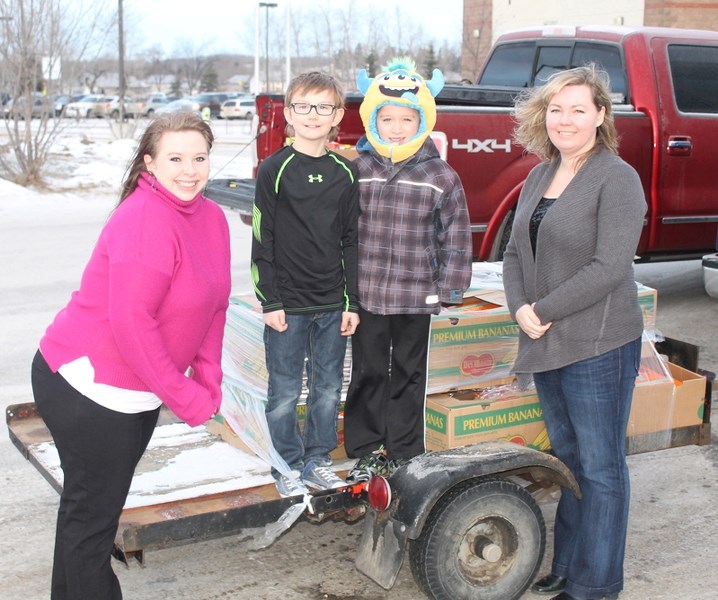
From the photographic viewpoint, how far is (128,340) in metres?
2.85

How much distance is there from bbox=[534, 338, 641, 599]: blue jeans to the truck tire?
0.18 meters

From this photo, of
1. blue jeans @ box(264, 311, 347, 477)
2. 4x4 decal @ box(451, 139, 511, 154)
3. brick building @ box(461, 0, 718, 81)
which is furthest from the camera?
brick building @ box(461, 0, 718, 81)

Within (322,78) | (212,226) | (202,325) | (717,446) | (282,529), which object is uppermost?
(322,78)

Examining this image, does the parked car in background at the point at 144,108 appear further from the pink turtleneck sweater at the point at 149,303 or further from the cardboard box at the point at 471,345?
the pink turtleneck sweater at the point at 149,303

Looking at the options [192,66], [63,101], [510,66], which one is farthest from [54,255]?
[192,66]

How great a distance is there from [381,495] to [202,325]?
972mm

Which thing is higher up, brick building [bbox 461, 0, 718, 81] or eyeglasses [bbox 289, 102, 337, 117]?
brick building [bbox 461, 0, 718, 81]

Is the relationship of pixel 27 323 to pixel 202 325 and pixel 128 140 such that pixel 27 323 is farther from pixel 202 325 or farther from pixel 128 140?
pixel 128 140

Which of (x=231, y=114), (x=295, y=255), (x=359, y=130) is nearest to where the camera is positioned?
(x=295, y=255)

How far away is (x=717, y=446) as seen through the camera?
5.61 metres

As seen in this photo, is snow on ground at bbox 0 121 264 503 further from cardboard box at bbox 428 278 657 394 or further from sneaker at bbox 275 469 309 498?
cardboard box at bbox 428 278 657 394

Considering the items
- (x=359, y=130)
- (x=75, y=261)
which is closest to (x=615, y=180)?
(x=359, y=130)

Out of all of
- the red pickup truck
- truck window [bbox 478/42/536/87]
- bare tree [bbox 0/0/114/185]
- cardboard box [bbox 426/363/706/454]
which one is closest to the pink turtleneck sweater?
cardboard box [bbox 426/363/706/454]

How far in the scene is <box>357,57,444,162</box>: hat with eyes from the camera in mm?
4031
